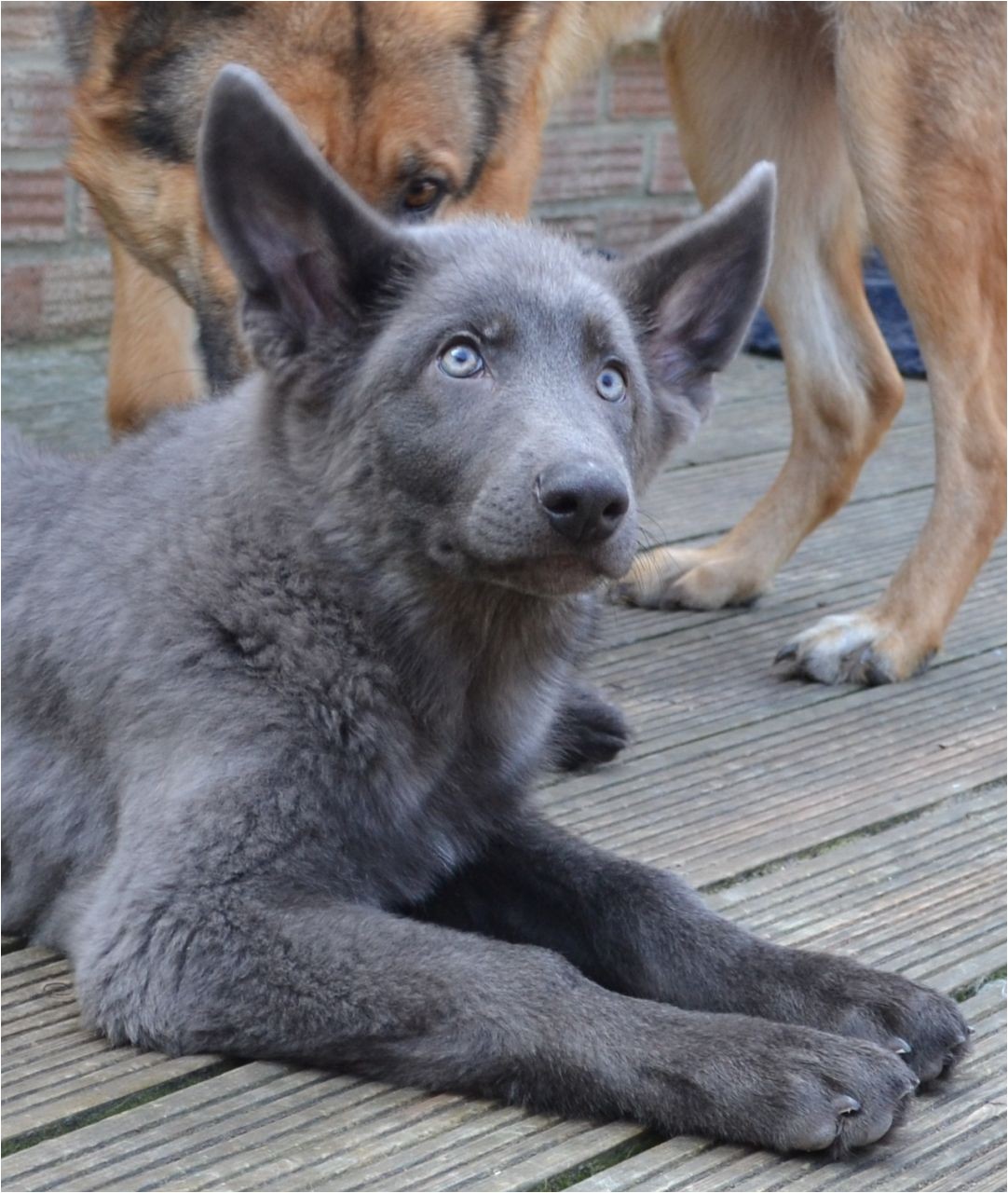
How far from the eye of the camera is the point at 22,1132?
1.96 m

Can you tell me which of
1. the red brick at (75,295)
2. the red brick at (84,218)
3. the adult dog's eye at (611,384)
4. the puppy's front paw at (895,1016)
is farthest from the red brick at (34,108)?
the puppy's front paw at (895,1016)

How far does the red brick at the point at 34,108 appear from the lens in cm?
531

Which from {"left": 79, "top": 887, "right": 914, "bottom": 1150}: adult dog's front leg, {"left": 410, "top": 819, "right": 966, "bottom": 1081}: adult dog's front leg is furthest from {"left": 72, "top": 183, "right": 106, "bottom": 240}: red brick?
{"left": 79, "top": 887, "right": 914, "bottom": 1150}: adult dog's front leg

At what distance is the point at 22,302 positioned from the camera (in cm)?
554

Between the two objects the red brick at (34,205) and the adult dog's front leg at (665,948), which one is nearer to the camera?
the adult dog's front leg at (665,948)

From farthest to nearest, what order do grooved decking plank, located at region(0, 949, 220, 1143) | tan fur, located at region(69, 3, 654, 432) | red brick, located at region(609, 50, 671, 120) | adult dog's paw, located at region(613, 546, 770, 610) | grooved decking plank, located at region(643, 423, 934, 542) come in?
red brick, located at region(609, 50, 671, 120) < grooved decking plank, located at region(643, 423, 934, 542) < adult dog's paw, located at region(613, 546, 770, 610) < tan fur, located at region(69, 3, 654, 432) < grooved decking plank, located at region(0, 949, 220, 1143)

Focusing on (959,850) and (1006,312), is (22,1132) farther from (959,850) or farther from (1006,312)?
(1006,312)

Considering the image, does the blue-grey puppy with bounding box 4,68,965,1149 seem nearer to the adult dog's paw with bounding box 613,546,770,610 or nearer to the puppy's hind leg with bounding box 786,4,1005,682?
the puppy's hind leg with bounding box 786,4,1005,682

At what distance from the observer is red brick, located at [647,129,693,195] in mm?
6781

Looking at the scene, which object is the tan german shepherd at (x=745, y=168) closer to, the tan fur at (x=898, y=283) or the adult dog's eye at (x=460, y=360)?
the tan fur at (x=898, y=283)

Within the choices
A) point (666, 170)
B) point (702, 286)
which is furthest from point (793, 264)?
point (666, 170)

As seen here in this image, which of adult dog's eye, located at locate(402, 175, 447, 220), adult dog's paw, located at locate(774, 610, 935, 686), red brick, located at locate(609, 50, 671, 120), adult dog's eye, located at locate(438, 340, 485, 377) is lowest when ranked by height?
adult dog's paw, located at locate(774, 610, 935, 686)

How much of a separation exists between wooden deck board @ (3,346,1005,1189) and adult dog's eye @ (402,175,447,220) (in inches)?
38.9

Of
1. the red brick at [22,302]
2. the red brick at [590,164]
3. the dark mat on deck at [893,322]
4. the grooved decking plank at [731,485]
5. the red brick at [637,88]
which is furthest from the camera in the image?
the red brick at [637,88]
